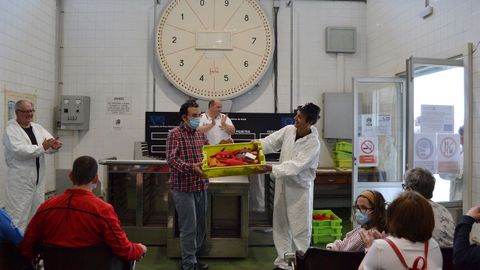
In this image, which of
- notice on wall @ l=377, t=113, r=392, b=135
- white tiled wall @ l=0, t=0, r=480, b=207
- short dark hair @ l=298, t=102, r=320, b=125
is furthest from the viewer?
white tiled wall @ l=0, t=0, r=480, b=207

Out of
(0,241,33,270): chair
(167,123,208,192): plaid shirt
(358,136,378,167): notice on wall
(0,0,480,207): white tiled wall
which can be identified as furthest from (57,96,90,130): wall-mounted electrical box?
(0,241,33,270): chair

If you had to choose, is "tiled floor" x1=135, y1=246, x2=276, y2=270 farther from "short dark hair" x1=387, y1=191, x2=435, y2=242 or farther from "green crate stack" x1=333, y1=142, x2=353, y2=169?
"short dark hair" x1=387, y1=191, x2=435, y2=242

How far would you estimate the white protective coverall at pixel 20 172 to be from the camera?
3.38 meters

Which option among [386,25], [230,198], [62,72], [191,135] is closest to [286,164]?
[191,135]

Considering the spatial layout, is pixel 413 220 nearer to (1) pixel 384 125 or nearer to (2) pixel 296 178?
(2) pixel 296 178

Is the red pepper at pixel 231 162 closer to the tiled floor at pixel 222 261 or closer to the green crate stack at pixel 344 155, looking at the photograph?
the tiled floor at pixel 222 261

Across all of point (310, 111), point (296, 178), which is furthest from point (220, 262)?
point (310, 111)

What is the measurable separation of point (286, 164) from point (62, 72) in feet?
12.9

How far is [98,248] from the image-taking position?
1685 millimetres

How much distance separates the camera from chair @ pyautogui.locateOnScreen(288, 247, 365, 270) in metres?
1.62

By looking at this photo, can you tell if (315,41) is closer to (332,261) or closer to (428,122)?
(428,122)

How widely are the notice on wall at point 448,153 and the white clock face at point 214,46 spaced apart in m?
2.51

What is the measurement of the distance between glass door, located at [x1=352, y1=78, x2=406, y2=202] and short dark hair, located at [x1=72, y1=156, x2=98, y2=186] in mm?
3302

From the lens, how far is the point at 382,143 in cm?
463
